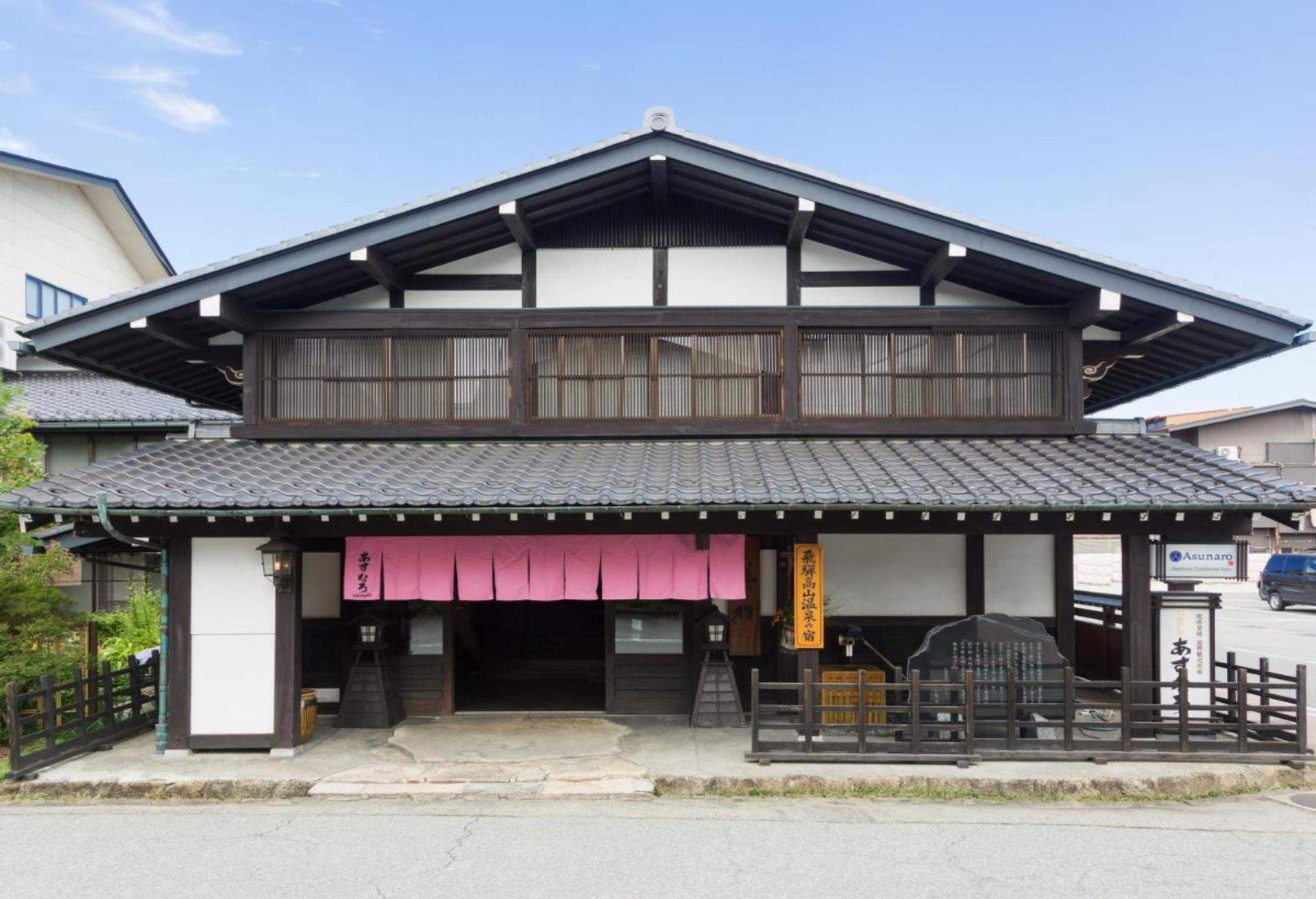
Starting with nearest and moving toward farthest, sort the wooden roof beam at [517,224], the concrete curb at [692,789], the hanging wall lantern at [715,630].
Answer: the concrete curb at [692,789]
the wooden roof beam at [517,224]
the hanging wall lantern at [715,630]

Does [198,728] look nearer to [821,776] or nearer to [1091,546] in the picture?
[821,776]

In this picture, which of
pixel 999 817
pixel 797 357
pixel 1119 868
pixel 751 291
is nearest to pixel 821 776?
pixel 999 817

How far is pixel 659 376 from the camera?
10477mm

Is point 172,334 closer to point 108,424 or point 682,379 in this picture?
point 682,379

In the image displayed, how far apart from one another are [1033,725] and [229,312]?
10.6 meters

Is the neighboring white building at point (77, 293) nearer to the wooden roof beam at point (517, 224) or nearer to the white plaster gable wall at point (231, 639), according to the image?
the white plaster gable wall at point (231, 639)

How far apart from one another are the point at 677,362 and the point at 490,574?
365 cm

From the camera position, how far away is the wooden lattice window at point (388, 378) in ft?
34.6

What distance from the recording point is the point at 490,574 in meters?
9.69

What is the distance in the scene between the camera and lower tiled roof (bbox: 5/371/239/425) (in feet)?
56.5

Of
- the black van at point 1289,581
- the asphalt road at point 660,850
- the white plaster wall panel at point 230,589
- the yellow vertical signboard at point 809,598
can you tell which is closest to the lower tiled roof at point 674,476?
the white plaster wall panel at point 230,589

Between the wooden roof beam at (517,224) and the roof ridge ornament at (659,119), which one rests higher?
the roof ridge ornament at (659,119)

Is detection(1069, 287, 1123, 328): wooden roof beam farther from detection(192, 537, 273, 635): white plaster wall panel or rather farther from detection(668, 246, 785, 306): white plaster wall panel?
detection(192, 537, 273, 635): white plaster wall panel

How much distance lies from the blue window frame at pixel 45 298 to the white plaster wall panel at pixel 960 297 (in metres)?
21.9
